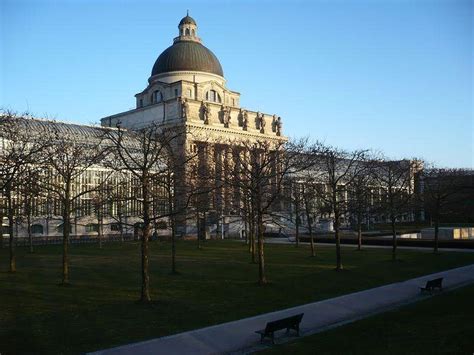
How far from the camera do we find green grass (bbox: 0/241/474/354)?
14633mm

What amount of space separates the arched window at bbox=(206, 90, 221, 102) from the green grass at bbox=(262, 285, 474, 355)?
71843mm

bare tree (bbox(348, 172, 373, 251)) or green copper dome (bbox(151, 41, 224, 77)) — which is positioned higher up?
green copper dome (bbox(151, 41, 224, 77))

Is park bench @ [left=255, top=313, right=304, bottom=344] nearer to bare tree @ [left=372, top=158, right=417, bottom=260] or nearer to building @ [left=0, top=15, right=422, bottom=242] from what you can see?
bare tree @ [left=372, top=158, right=417, bottom=260]

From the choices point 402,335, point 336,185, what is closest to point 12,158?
point 402,335

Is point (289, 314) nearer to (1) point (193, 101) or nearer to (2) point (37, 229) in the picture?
(2) point (37, 229)

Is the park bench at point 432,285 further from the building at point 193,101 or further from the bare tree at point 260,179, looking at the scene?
the building at point 193,101

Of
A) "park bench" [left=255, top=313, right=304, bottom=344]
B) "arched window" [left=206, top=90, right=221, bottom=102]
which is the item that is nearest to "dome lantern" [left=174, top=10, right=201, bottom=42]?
"arched window" [left=206, top=90, right=221, bottom=102]

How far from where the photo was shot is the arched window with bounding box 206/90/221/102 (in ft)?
284

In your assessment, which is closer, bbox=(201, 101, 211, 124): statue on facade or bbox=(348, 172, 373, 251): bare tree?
bbox=(348, 172, 373, 251): bare tree

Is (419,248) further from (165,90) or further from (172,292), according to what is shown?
(165,90)

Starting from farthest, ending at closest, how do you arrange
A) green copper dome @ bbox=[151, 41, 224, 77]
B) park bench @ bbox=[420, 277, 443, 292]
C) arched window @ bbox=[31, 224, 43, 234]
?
green copper dome @ bbox=[151, 41, 224, 77], arched window @ bbox=[31, 224, 43, 234], park bench @ bbox=[420, 277, 443, 292]

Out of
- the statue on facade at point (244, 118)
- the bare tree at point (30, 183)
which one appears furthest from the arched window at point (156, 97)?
the bare tree at point (30, 183)

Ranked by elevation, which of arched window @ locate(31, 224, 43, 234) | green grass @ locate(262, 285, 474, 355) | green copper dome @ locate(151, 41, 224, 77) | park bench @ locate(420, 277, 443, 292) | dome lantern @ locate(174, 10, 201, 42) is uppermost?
dome lantern @ locate(174, 10, 201, 42)

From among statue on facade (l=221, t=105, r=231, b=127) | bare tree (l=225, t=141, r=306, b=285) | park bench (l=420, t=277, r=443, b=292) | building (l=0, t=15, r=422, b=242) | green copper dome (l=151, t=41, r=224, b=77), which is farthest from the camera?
green copper dome (l=151, t=41, r=224, b=77)
